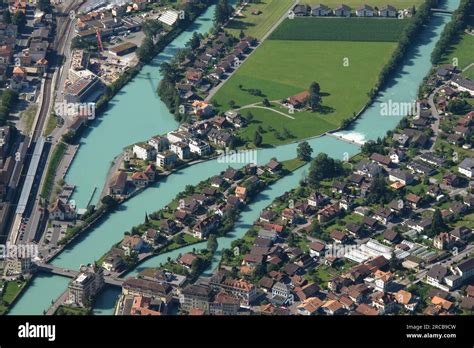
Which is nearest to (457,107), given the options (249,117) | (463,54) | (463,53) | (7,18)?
(463,54)

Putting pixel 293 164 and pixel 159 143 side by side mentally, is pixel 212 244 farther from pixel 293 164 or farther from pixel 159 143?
pixel 159 143

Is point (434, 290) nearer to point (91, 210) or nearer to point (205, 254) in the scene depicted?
point (205, 254)

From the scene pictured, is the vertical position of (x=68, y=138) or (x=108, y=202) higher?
(x=108, y=202)

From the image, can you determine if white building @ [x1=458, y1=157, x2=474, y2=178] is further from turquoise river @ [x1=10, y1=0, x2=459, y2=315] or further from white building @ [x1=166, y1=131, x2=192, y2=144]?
white building @ [x1=166, y1=131, x2=192, y2=144]

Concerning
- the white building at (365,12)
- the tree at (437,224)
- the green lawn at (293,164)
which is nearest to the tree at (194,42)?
the white building at (365,12)

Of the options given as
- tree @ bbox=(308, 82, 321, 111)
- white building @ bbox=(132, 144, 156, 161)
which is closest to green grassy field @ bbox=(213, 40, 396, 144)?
tree @ bbox=(308, 82, 321, 111)

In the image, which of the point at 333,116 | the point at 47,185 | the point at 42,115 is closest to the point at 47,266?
the point at 47,185
